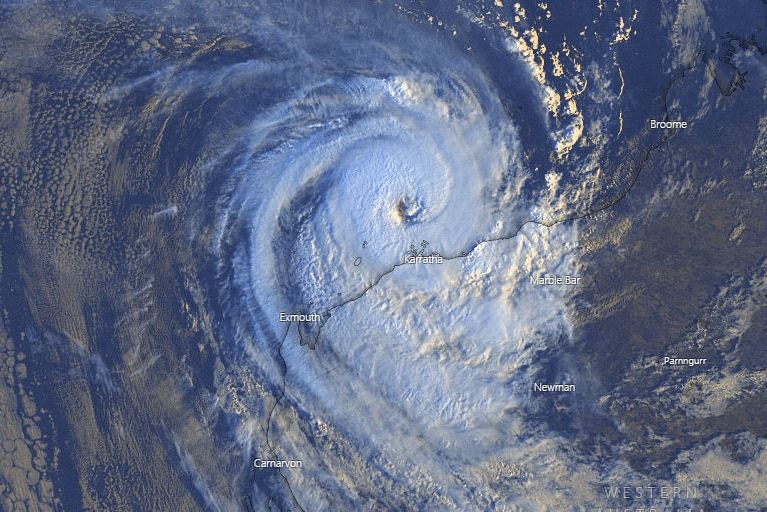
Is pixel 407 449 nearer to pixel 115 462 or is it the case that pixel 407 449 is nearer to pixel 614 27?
pixel 115 462

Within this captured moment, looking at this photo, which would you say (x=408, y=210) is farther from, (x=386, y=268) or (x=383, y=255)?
(x=386, y=268)

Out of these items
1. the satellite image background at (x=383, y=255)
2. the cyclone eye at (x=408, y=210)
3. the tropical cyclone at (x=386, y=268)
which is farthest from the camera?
the cyclone eye at (x=408, y=210)

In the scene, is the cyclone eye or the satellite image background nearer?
the satellite image background

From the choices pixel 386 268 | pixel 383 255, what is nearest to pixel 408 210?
pixel 383 255

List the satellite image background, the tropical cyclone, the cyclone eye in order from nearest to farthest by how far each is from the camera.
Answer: the satellite image background → the tropical cyclone → the cyclone eye

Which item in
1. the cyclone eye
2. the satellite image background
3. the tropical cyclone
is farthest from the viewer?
the cyclone eye
